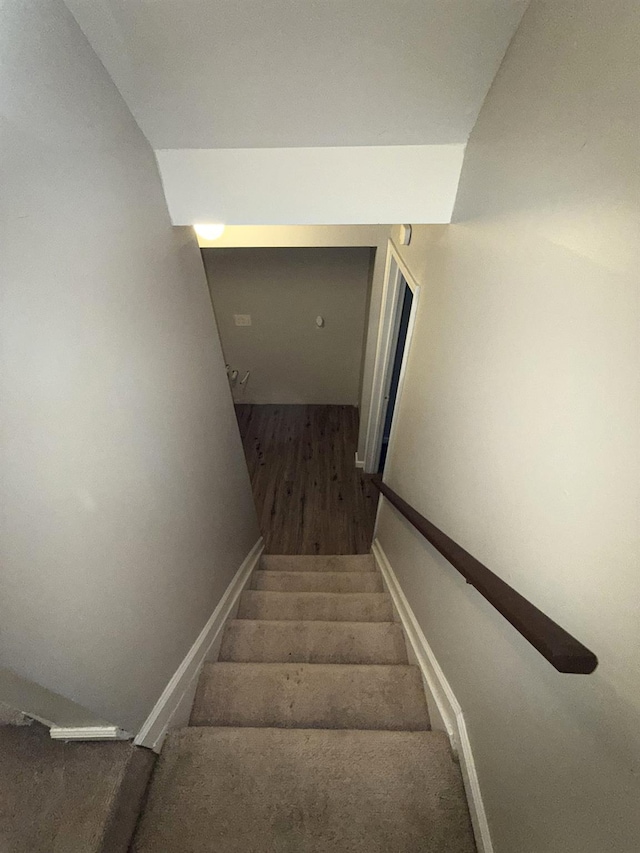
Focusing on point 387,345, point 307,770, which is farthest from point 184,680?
point 387,345

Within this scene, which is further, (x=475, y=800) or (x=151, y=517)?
(x=151, y=517)

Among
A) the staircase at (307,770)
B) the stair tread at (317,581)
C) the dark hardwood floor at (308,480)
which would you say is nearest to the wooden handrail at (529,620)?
the staircase at (307,770)

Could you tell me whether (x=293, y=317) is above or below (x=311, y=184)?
below

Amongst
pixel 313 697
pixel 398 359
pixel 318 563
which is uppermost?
pixel 398 359

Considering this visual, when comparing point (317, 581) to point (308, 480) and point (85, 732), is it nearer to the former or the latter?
point (308, 480)

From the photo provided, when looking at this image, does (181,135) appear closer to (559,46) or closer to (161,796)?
(559,46)

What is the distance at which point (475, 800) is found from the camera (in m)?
1.05

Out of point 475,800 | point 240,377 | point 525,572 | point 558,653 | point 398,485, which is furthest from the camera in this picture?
point 240,377

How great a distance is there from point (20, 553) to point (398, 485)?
6.28 ft

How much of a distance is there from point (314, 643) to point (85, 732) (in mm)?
972

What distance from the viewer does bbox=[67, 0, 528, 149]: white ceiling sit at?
2.96 ft

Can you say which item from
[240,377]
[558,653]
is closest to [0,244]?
[558,653]

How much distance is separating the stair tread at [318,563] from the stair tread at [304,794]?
1583 mm

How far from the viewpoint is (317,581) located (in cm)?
257
